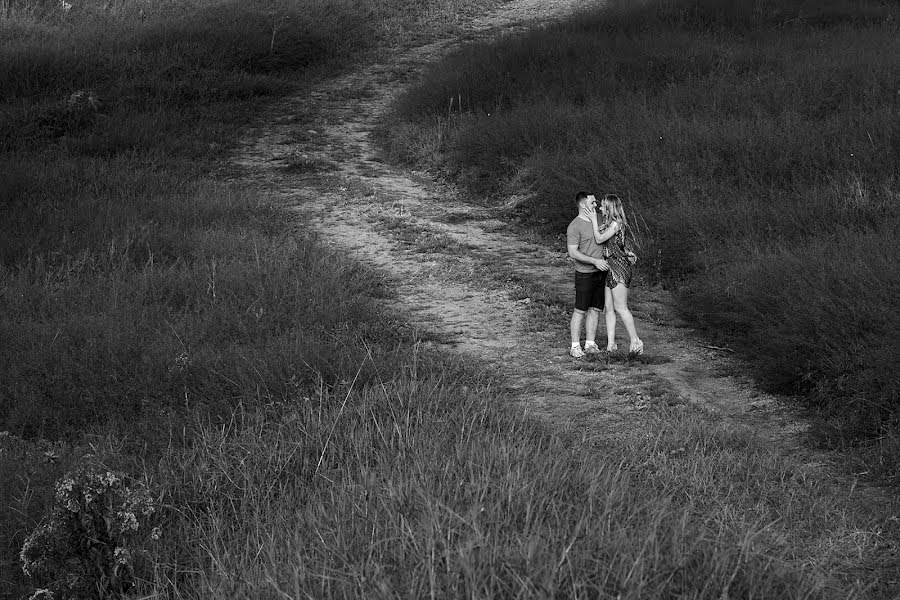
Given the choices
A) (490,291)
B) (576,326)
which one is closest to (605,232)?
(576,326)

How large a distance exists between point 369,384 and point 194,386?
1050 mm

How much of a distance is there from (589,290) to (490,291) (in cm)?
141

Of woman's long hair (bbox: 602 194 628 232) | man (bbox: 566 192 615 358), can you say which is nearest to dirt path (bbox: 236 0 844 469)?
man (bbox: 566 192 615 358)

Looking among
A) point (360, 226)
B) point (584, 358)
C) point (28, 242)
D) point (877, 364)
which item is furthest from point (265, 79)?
point (877, 364)

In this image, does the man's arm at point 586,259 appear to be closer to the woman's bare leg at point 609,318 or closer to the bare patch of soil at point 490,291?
the woman's bare leg at point 609,318

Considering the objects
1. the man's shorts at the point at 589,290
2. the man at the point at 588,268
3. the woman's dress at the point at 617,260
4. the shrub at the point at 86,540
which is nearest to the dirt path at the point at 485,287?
the man at the point at 588,268

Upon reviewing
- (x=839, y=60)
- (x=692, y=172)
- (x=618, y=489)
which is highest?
(x=839, y=60)

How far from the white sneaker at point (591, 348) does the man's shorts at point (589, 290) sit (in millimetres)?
271

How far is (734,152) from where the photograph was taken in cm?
951

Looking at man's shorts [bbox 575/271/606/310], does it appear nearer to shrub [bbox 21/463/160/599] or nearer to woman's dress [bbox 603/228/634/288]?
woman's dress [bbox 603/228/634/288]

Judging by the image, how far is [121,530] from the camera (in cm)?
388

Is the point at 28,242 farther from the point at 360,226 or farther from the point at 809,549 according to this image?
the point at 809,549

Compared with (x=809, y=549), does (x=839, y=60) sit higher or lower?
higher

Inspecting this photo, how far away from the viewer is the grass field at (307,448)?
3.15m
